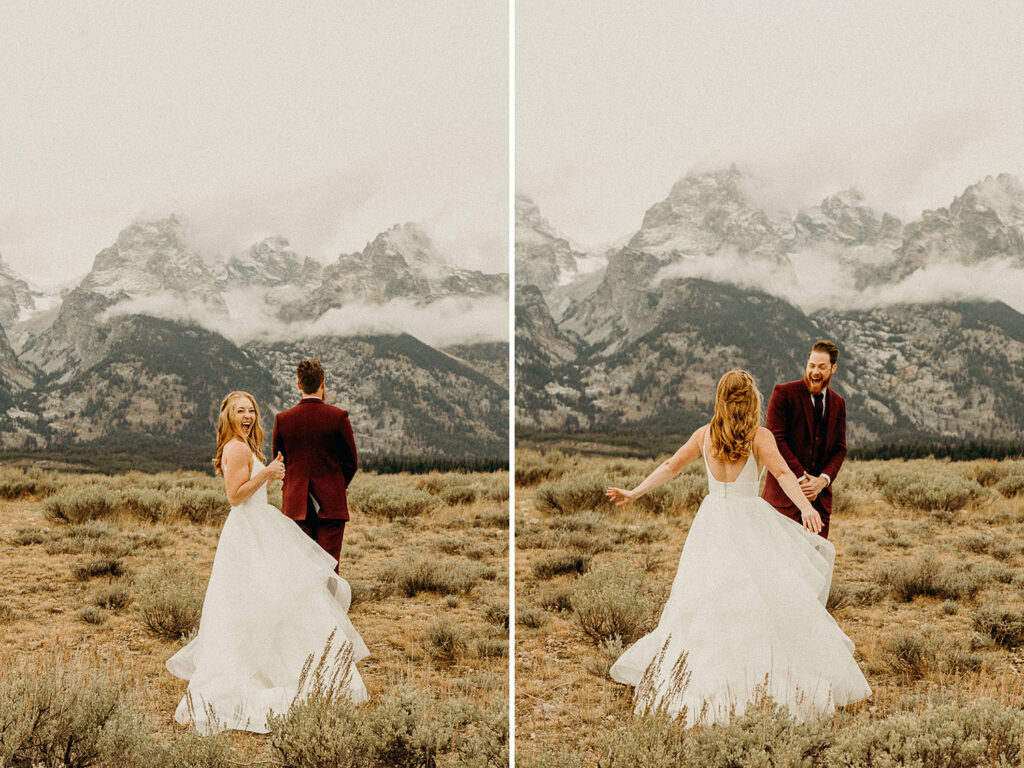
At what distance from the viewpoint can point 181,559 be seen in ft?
28.0

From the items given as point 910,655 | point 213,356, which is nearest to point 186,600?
point 910,655

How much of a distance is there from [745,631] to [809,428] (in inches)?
58.1

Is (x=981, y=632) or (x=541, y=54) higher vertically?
(x=541, y=54)

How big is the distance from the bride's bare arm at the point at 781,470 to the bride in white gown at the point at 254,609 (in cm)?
252

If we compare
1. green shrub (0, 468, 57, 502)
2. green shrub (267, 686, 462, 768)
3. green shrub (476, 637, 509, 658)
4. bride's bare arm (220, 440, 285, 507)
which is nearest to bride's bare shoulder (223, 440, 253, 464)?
bride's bare arm (220, 440, 285, 507)

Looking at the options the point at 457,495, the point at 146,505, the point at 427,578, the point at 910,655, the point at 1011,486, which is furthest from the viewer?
the point at 457,495

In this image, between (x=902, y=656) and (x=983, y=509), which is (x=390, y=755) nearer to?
(x=902, y=656)

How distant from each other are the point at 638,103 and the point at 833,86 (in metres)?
8.34

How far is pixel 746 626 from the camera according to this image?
4074 millimetres

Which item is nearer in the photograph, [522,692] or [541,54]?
[522,692]

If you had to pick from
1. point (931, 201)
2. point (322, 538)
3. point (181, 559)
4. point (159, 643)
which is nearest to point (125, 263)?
point (181, 559)

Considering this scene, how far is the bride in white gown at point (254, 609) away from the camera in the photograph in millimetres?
4176

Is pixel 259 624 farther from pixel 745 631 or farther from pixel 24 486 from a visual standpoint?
pixel 24 486

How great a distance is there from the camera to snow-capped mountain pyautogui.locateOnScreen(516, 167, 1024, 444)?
29.0m
